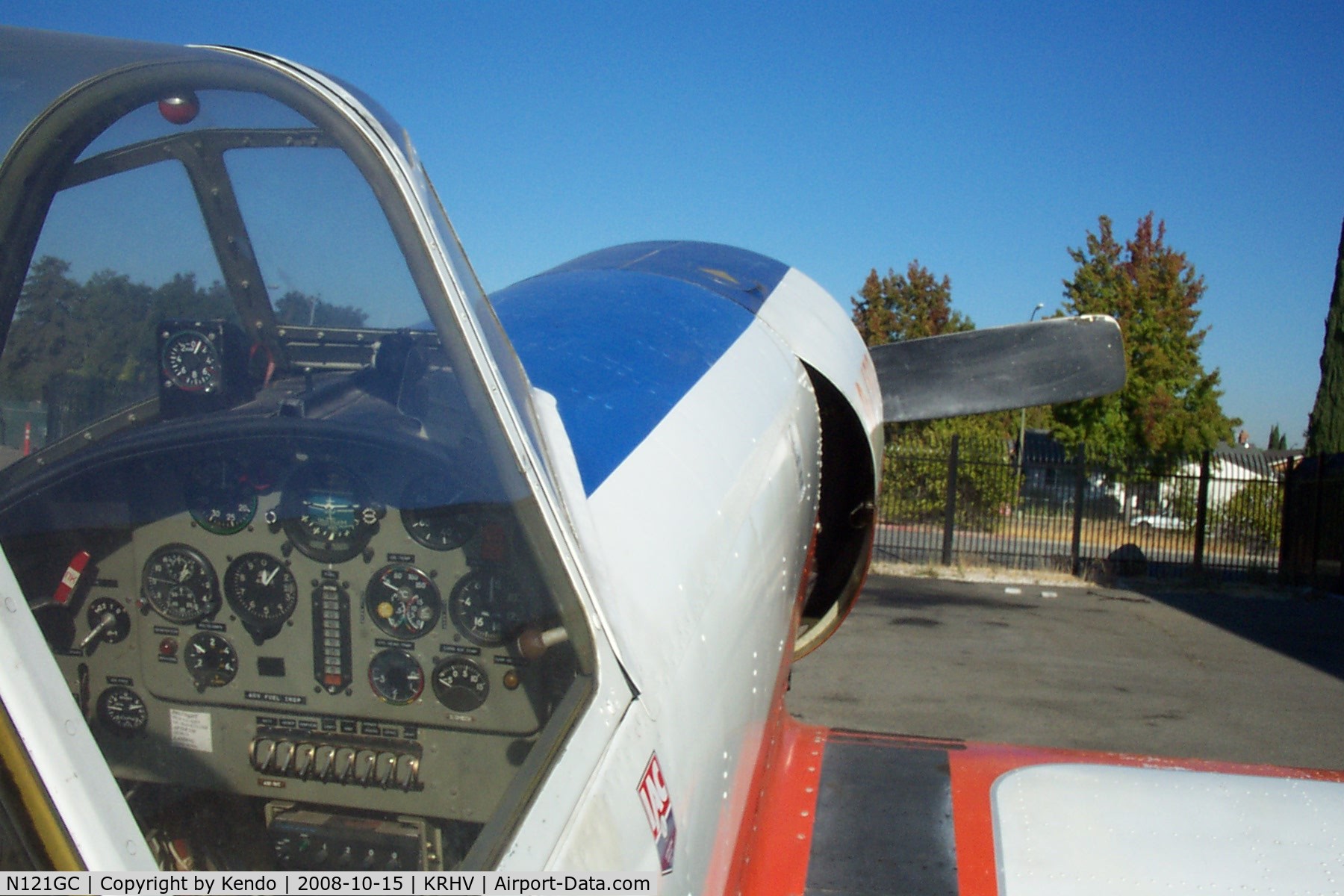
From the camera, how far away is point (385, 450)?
58.1 inches

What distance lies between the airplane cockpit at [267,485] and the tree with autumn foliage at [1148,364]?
22759 mm

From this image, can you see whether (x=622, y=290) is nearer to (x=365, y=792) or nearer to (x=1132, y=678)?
(x=365, y=792)

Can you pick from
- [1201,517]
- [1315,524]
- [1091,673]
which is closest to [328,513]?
[1091,673]

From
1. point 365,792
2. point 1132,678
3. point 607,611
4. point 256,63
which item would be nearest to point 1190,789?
point 607,611

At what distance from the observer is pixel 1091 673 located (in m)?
8.55

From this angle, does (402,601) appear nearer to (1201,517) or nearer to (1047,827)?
(1047,827)

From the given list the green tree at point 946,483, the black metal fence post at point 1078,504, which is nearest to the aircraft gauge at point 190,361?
the green tree at point 946,483

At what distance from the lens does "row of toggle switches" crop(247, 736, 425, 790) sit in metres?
1.55

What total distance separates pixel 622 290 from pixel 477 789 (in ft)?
5.59

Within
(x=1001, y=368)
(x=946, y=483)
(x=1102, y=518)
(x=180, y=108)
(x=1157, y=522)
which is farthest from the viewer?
(x=946, y=483)

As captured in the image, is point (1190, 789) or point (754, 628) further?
point (1190, 789)

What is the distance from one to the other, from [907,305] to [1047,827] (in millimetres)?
28022

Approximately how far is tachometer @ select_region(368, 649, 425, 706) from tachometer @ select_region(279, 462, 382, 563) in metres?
0.17

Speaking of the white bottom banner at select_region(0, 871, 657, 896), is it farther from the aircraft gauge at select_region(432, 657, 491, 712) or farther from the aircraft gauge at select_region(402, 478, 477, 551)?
the aircraft gauge at select_region(402, 478, 477, 551)
